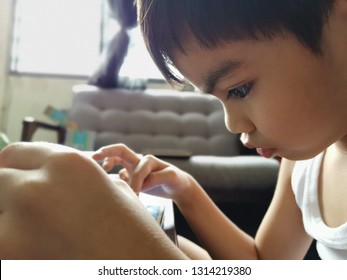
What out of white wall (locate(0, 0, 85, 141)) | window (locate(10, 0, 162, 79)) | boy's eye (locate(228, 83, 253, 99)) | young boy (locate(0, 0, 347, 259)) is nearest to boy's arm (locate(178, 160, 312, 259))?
young boy (locate(0, 0, 347, 259))

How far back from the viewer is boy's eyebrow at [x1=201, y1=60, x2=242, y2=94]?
41cm

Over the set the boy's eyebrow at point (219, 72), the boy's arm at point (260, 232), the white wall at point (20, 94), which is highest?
the boy's eyebrow at point (219, 72)

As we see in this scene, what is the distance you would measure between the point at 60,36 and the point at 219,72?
9.02 feet

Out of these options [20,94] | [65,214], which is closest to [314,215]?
[65,214]

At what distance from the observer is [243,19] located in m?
0.40

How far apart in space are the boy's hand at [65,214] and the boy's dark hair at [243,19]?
21 centimetres

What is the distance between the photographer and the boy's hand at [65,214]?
26 cm

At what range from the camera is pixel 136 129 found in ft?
7.13

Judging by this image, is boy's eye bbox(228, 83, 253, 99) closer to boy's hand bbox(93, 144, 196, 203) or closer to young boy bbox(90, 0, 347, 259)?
young boy bbox(90, 0, 347, 259)

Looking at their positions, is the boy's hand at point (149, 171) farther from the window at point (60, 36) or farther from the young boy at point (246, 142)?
the window at point (60, 36)

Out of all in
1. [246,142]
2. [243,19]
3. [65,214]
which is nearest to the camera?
[65,214]

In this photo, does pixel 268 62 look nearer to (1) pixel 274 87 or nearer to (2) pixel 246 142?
(1) pixel 274 87

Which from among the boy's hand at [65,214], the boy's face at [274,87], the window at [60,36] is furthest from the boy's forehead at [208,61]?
the window at [60,36]
